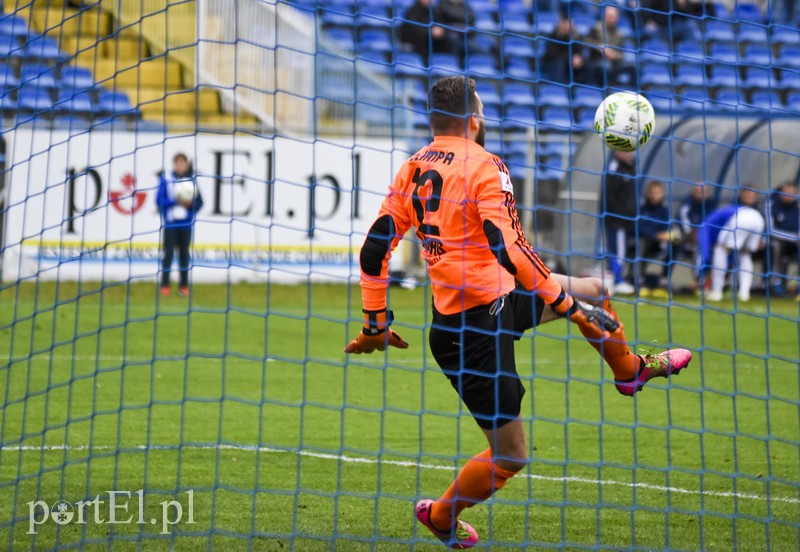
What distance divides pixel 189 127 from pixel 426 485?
34.9 ft

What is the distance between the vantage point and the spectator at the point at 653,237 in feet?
49.5

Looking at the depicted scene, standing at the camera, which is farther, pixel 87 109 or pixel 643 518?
pixel 87 109

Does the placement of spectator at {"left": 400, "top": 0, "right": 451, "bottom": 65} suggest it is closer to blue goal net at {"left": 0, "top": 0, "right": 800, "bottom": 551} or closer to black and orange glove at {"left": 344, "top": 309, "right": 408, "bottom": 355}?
blue goal net at {"left": 0, "top": 0, "right": 800, "bottom": 551}

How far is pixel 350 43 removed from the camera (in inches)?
758

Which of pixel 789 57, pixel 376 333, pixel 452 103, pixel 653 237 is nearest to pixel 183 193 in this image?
pixel 653 237

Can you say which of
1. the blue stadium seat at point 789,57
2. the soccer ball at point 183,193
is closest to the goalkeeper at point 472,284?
the soccer ball at point 183,193

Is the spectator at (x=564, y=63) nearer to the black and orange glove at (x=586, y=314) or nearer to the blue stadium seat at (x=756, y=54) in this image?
the blue stadium seat at (x=756, y=54)

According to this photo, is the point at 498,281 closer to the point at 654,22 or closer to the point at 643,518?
the point at 643,518

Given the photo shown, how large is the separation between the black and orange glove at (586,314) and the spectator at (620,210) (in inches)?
352

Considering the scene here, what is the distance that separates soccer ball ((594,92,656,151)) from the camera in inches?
197

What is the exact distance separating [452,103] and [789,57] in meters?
17.9

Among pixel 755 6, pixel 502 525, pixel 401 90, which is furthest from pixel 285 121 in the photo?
pixel 502 525

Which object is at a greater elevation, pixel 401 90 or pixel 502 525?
pixel 401 90

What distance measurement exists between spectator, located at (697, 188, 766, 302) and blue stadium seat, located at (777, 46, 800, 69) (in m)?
6.40
